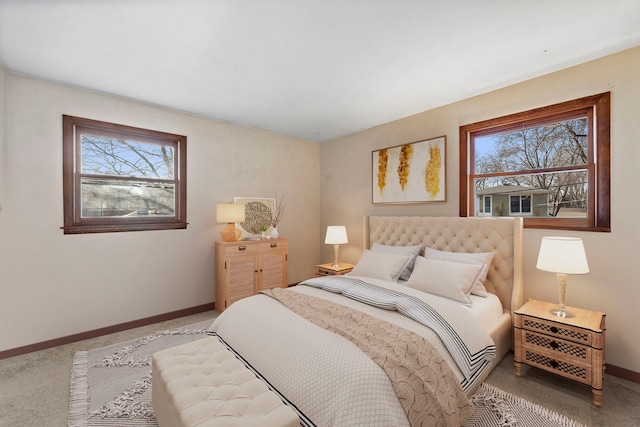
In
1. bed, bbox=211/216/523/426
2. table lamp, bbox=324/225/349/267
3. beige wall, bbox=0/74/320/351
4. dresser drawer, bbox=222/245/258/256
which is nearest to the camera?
bed, bbox=211/216/523/426

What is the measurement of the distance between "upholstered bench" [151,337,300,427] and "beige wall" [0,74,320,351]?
1934 millimetres

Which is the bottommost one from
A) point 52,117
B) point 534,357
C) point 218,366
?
point 534,357

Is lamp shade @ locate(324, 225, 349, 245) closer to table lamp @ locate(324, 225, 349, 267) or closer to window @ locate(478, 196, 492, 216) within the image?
table lamp @ locate(324, 225, 349, 267)

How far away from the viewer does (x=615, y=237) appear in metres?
2.25

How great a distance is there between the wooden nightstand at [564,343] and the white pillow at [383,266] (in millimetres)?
1067

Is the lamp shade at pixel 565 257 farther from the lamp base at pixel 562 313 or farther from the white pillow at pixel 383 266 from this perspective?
the white pillow at pixel 383 266

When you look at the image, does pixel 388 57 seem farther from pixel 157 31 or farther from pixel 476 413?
pixel 476 413

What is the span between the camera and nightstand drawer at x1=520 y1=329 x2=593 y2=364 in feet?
6.48

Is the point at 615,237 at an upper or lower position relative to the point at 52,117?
lower

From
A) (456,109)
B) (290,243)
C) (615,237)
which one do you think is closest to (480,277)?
(615,237)

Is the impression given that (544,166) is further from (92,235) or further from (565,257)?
(92,235)

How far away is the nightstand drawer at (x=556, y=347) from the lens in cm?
197

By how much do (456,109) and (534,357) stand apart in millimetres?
2522

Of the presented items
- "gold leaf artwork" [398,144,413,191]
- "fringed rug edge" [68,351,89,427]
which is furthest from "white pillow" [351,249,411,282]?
"fringed rug edge" [68,351,89,427]
